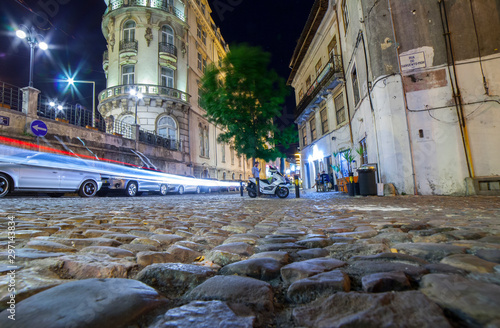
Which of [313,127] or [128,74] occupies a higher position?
[128,74]

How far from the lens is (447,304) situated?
2.49ft

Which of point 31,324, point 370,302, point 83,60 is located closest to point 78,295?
point 31,324

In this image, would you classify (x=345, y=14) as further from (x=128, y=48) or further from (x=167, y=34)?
(x=128, y=48)

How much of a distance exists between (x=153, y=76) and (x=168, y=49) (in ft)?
10.1

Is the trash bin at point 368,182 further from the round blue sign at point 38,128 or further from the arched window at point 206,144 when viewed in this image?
the arched window at point 206,144

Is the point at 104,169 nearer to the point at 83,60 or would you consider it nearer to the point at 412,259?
the point at 412,259

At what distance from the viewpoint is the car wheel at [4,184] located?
28.7 feet

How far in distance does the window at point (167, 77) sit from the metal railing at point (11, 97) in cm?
1238

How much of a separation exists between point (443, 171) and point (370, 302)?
31.2ft

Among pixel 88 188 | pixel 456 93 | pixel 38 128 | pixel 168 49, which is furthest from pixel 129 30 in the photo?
pixel 456 93

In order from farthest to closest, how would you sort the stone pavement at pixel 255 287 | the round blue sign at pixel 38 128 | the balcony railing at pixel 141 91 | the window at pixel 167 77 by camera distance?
Result: the window at pixel 167 77, the balcony railing at pixel 141 91, the round blue sign at pixel 38 128, the stone pavement at pixel 255 287

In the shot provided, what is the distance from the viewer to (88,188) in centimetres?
1137

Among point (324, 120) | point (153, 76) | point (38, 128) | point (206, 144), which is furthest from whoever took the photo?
point (206, 144)

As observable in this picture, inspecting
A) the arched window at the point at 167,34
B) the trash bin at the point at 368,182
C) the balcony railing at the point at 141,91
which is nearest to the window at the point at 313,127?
the trash bin at the point at 368,182
